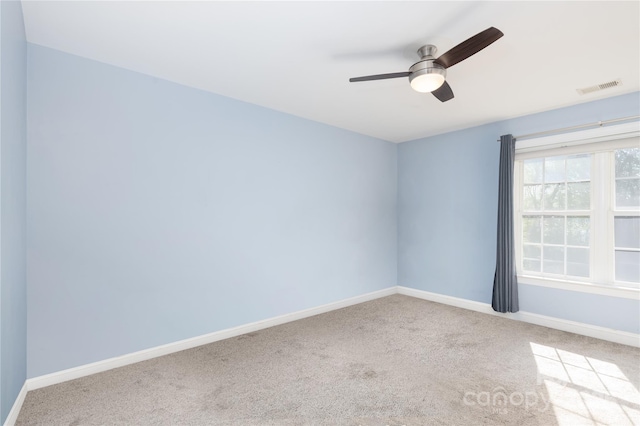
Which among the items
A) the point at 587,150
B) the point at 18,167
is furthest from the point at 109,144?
the point at 587,150

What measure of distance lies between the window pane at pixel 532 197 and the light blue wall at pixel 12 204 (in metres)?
4.91

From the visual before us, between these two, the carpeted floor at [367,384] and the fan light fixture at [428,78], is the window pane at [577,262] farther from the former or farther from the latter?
the fan light fixture at [428,78]

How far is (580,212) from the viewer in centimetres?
355

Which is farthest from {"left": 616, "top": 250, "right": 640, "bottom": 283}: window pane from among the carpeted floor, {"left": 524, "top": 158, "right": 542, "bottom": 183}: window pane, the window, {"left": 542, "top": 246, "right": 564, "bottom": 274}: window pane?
{"left": 524, "top": 158, "right": 542, "bottom": 183}: window pane

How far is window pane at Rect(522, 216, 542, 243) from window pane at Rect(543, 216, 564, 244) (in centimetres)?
8

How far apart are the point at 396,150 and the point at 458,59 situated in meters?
3.24

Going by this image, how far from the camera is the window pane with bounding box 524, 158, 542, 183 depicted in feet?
12.9

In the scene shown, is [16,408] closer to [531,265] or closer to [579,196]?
[531,265]

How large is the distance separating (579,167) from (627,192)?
1.63 ft

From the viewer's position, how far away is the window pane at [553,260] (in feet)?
12.1

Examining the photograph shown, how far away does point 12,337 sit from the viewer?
1.92 metres

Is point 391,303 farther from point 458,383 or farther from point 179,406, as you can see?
point 179,406

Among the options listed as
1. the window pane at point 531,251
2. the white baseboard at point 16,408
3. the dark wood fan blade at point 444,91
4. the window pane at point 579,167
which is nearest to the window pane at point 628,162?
the window pane at point 579,167

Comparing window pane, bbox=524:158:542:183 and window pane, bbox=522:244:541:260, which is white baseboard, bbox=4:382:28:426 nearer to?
window pane, bbox=522:244:541:260
